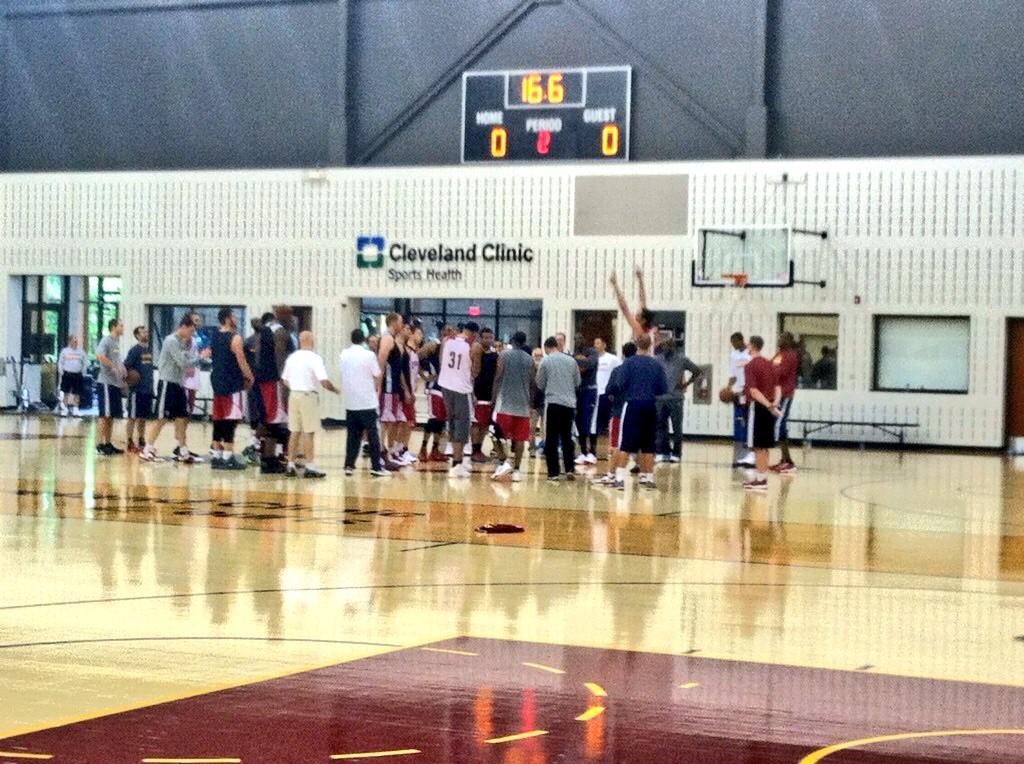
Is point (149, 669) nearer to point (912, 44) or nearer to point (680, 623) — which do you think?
point (680, 623)

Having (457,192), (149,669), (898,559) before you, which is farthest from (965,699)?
(457,192)

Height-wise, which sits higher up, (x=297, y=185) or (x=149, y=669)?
(x=297, y=185)

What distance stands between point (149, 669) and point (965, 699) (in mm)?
3898

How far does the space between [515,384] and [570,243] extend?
1317cm

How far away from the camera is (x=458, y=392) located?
21.3 m

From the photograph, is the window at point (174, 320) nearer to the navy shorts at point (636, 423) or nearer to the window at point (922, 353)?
the window at point (922, 353)

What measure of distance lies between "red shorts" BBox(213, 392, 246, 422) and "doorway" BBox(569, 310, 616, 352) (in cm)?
1322

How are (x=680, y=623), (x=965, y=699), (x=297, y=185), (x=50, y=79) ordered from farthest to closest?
(x=50, y=79)
(x=297, y=185)
(x=680, y=623)
(x=965, y=699)

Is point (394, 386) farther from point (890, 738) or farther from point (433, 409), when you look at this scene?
point (890, 738)

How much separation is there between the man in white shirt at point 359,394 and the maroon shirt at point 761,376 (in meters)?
4.54

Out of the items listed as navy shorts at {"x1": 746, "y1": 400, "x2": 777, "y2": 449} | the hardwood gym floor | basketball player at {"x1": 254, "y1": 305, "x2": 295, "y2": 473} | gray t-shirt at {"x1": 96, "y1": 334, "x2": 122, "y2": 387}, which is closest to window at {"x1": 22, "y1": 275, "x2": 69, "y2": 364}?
gray t-shirt at {"x1": 96, "y1": 334, "x2": 122, "y2": 387}

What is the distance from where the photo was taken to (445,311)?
116 feet

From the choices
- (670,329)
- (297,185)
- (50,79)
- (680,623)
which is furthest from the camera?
(50,79)

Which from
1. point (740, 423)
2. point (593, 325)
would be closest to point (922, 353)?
point (593, 325)
